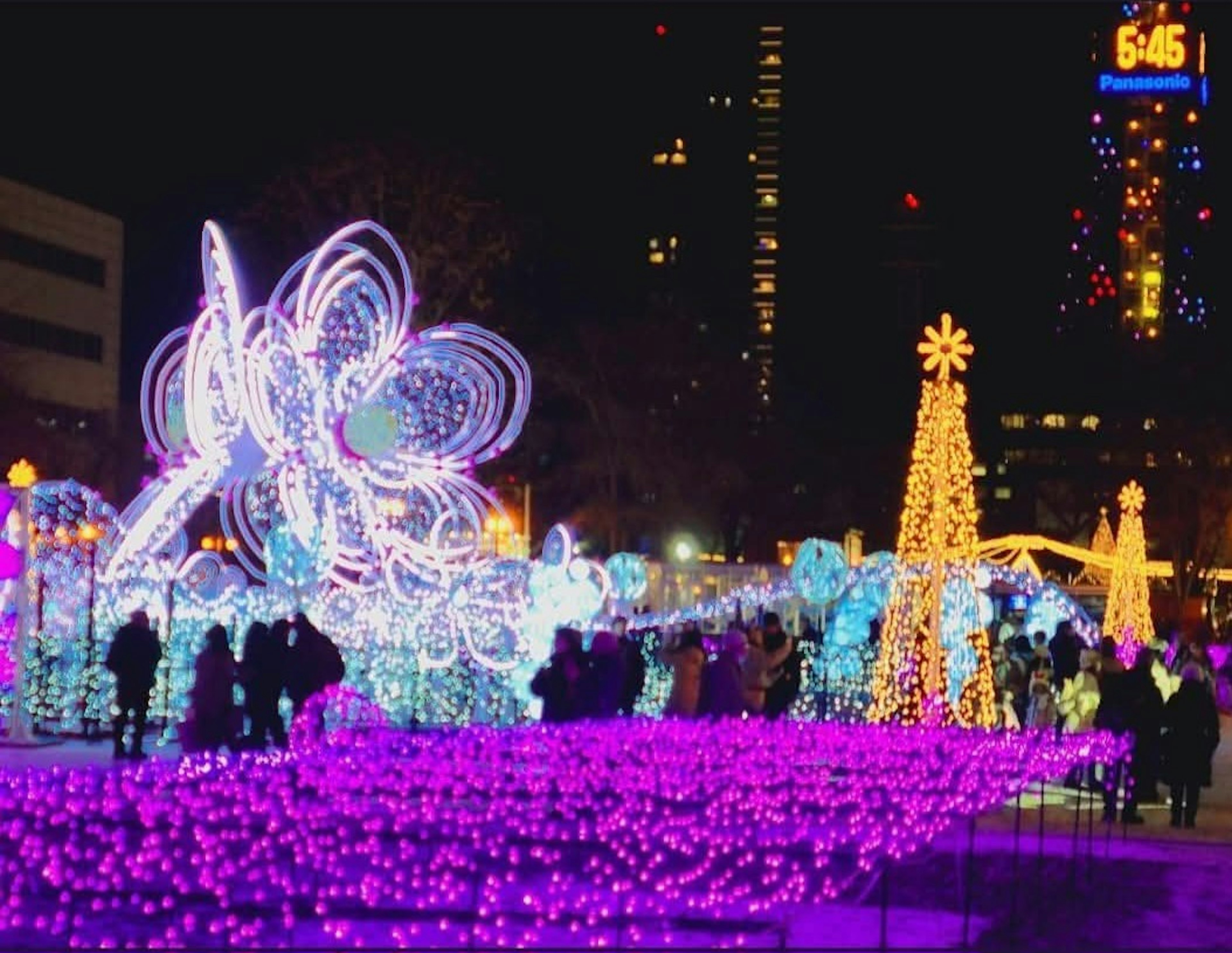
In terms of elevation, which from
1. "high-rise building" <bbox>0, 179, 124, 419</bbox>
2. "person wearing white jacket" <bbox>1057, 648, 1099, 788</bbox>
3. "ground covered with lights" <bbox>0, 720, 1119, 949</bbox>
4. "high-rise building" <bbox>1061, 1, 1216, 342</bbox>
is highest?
"high-rise building" <bbox>1061, 1, 1216, 342</bbox>

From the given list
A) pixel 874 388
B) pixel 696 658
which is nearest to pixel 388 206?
pixel 696 658

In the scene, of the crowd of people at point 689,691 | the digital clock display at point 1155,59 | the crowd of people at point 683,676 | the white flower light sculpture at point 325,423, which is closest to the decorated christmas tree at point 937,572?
the crowd of people at point 689,691

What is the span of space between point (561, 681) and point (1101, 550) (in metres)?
46.4

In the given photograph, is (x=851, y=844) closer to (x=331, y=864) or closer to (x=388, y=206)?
(x=331, y=864)

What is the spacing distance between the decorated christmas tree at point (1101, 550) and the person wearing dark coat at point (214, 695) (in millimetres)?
40641

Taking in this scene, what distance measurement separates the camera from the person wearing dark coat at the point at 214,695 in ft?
64.6

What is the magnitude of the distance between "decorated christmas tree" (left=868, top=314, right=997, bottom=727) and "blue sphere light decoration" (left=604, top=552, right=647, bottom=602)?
361 inches

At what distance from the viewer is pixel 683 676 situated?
20.7 metres

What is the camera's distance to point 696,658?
68.1 feet

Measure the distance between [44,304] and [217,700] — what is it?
58.1m

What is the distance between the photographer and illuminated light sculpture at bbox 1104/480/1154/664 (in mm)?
43625

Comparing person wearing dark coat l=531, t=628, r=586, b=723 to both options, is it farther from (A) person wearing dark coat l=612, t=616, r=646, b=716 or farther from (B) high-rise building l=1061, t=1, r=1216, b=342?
(B) high-rise building l=1061, t=1, r=1216, b=342

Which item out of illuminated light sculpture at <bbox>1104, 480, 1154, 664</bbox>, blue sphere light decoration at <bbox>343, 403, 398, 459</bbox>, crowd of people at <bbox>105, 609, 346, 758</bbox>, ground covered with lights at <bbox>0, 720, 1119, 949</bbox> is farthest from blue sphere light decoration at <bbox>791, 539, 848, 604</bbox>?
ground covered with lights at <bbox>0, 720, 1119, 949</bbox>

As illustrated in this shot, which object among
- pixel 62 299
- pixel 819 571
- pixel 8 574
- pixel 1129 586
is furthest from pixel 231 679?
pixel 62 299
